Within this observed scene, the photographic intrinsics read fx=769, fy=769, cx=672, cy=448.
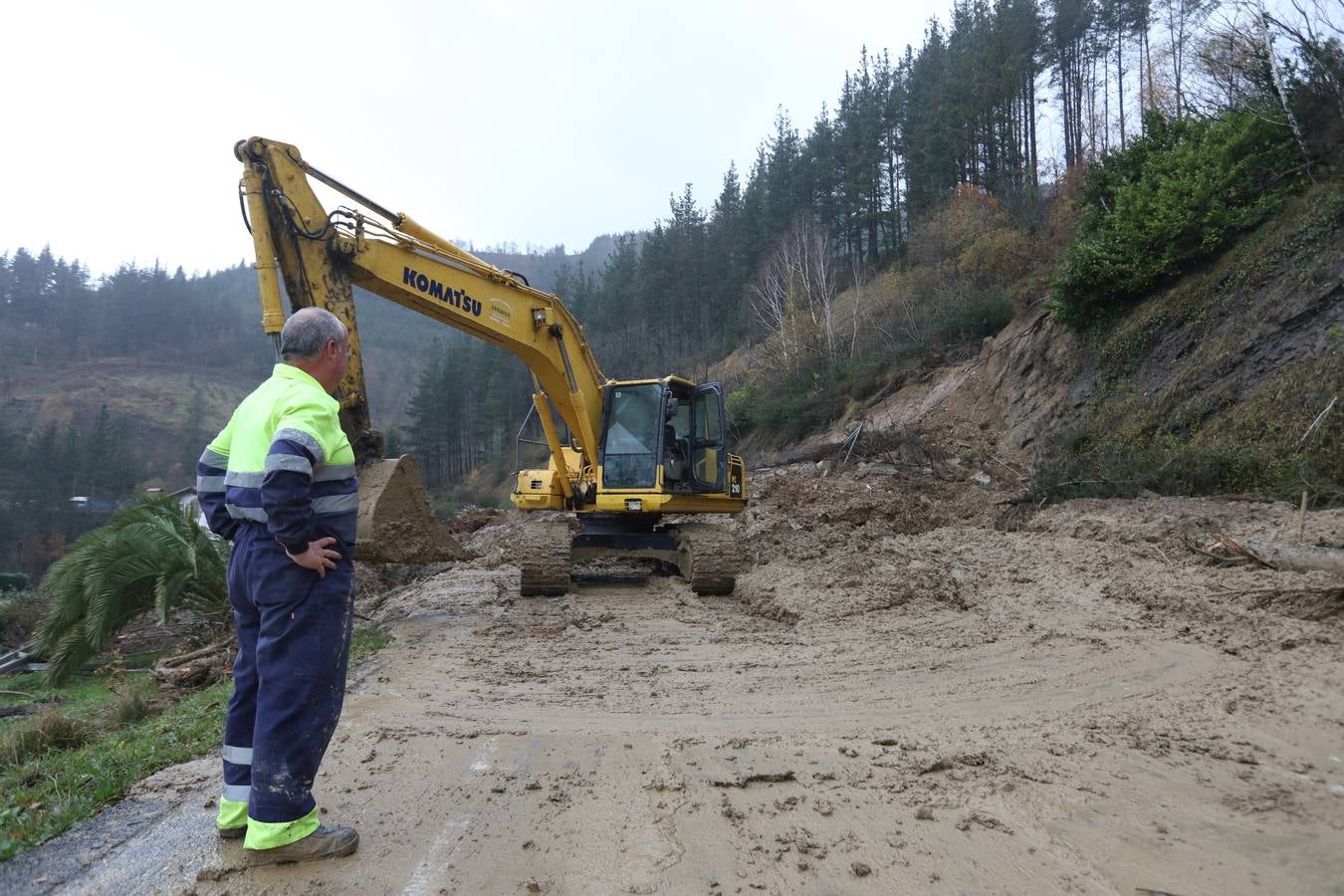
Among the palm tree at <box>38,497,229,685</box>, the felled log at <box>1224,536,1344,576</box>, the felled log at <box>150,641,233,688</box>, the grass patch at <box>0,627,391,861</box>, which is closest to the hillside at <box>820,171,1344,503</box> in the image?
the felled log at <box>1224,536,1344,576</box>

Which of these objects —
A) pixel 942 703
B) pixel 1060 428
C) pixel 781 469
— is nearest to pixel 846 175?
pixel 781 469

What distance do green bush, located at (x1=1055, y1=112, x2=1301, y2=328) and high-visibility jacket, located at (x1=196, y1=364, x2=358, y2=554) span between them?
1404 cm

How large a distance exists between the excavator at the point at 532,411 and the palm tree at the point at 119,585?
3265 mm

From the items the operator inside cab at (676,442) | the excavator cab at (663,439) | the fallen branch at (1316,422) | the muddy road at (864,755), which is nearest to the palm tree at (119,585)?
the muddy road at (864,755)

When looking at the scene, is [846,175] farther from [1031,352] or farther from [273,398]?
[273,398]

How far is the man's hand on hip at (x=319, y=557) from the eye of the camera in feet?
8.99

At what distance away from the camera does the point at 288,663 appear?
2.75 meters

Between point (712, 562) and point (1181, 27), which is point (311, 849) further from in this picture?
point (1181, 27)

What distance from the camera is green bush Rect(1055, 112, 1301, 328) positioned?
40.0ft

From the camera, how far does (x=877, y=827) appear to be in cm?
286

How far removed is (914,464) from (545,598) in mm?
9117

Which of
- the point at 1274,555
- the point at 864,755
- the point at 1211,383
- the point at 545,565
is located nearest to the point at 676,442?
the point at 545,565

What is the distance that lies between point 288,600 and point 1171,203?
14.6m

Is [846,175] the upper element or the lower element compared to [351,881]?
upper
